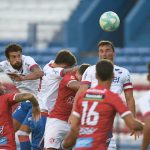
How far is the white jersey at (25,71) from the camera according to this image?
12438mm

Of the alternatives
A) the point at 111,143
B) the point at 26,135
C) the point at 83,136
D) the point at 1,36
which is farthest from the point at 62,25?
the point at 83,136

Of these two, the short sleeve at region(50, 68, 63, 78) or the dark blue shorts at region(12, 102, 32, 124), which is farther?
the dark blue shorts at region(12, 102, 32, 124)

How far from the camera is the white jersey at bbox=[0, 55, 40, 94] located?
40.8ft

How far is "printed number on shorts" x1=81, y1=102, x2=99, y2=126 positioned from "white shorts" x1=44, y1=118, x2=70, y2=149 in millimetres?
3252

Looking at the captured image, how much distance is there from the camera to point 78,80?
1177cm

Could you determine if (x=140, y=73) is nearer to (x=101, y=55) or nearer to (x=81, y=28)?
(x=81, y=28)

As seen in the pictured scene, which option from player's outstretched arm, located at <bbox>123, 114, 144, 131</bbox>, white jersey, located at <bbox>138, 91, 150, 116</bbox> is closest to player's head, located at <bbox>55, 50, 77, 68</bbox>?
player's outstretched arm, located at <bbox>123, 114, 144, 131</bbox>

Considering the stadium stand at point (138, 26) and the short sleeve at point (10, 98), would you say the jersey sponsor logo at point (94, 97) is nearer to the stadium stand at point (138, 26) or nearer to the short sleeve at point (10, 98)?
the short sleeve at point (10, 98)

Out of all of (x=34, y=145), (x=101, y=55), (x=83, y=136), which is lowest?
(x=34, y=145)

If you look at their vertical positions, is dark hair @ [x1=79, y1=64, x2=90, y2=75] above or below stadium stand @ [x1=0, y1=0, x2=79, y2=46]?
below

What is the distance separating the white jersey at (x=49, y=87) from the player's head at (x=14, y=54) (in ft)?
1.51

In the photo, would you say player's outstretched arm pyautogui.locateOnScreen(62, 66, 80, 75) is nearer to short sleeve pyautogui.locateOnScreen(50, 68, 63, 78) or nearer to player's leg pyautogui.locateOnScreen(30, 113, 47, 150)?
short sleeve pyautogui.locateOnScreen(50, 68, 63, 78)

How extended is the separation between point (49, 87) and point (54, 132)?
78 cm

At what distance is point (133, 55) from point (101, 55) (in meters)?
13.3
